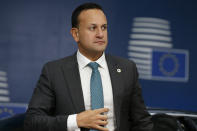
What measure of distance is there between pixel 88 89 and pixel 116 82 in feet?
0.48

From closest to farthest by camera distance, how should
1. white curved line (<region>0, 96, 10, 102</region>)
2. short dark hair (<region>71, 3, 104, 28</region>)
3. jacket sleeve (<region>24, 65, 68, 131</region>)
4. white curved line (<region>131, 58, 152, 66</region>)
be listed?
jacket sleeve (<region>24, 65, 68, 131</region>)
short dark hair (<region>71, 3, 104, 28</region>)
white curved line (<region>0, 96, 10, 102</region>)
white curved line (<region>131, 58, 152, 66</region>)

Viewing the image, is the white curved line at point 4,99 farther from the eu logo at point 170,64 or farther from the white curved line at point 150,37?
the eu logo at point 170,64

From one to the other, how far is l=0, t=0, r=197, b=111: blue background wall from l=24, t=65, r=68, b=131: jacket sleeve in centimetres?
221

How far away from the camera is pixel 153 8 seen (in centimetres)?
404

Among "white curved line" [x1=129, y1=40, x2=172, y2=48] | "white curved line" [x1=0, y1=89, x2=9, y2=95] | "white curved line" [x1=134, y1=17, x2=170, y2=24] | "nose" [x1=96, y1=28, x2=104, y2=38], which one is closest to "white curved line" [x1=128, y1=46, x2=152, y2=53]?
"white curved line" [x1=129, y1=40, x2=172, y2=48]

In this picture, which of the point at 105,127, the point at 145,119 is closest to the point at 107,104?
the point at 105,127

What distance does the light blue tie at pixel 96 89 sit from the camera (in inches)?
60.0

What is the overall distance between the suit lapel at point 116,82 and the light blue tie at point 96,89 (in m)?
0.07

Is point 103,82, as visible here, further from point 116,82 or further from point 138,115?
point 138,115

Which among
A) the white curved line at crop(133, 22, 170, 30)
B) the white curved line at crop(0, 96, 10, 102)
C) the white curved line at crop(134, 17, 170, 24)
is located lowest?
the white curved line at crop(0, 96, 10, 102)

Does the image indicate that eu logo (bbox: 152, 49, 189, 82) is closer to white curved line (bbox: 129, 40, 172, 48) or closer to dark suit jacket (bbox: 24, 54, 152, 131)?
white curved line (bbox: 129, 40, 172, 48)

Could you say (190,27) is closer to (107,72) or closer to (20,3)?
(20,3)

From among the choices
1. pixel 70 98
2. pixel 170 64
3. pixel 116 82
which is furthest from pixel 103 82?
pixel 170 64

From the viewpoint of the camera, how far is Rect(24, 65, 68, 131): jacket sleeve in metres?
1.44
